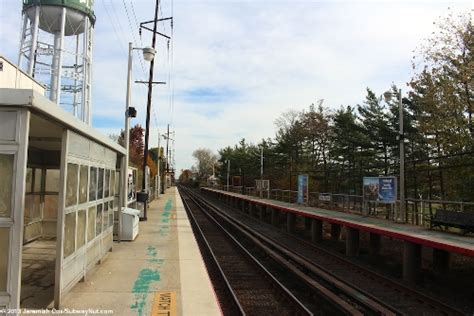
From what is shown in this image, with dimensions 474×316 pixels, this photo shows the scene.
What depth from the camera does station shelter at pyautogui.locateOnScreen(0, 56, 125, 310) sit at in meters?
5.41

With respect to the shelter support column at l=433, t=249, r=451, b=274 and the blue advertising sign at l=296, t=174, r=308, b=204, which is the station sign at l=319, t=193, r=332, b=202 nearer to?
the blue advertising sign at l=296, t=174, r=308, b=204

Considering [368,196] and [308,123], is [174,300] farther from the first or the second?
[308,123]

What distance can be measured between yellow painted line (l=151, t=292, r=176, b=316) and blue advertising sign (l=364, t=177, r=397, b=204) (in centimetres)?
1302

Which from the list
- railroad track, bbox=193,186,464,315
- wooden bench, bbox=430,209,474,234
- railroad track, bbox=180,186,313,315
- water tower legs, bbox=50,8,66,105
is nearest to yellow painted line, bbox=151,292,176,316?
railroad track, bbox=180,186,313,315

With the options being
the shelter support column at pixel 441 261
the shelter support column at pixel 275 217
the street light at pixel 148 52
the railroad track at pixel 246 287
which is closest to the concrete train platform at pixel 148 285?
the railroad track at pixel 246 287

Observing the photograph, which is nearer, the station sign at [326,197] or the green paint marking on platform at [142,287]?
the green paint marking on platform at [142,287]

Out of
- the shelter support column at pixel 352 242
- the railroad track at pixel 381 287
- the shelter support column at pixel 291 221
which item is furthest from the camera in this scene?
the shelter support column at pixel 291 221

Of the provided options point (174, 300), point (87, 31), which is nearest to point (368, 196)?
point (174, 300)

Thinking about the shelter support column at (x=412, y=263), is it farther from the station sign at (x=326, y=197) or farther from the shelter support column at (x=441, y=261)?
the station sign at (x=326, y=197)

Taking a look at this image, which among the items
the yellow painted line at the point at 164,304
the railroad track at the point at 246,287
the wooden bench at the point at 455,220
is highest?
the wooden bench at the point at 455,220

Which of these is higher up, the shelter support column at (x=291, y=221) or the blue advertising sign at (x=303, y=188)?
the blue advertising sign at (x=303, y=188)

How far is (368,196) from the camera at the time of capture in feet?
65.3

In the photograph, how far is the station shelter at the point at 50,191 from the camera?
541 centimetres

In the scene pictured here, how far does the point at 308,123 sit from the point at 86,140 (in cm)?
4648
